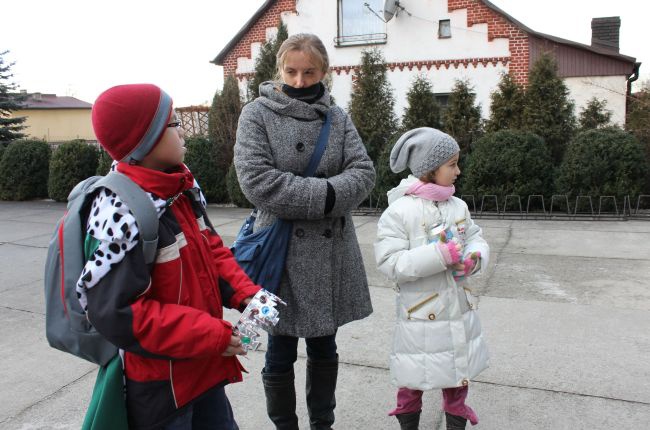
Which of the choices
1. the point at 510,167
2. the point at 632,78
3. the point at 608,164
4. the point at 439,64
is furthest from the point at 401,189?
the point at 632,78

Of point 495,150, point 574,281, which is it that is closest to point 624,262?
point 574,281

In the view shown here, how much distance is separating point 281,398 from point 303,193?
3.24ft

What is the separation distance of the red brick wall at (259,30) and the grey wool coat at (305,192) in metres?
15.4

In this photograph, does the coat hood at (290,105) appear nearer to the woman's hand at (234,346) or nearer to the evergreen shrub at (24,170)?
the woman's hand at (234,346)

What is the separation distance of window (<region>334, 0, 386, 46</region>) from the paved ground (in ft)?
37.5

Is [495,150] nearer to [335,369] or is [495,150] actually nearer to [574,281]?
[574,281]

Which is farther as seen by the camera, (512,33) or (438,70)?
(438,70)

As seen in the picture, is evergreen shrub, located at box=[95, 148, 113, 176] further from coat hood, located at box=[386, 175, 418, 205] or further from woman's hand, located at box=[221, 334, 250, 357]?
woman's hand, located at box=[221, 334, 250, 357]

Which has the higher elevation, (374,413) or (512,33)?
(512,33)

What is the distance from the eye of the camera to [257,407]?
10.1 ft

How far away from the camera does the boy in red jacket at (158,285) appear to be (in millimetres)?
1547

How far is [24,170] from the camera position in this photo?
43.8 ft

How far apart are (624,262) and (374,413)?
4248mm

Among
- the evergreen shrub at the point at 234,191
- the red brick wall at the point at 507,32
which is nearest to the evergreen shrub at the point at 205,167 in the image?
the evergreen shrub at the point at 234,191
